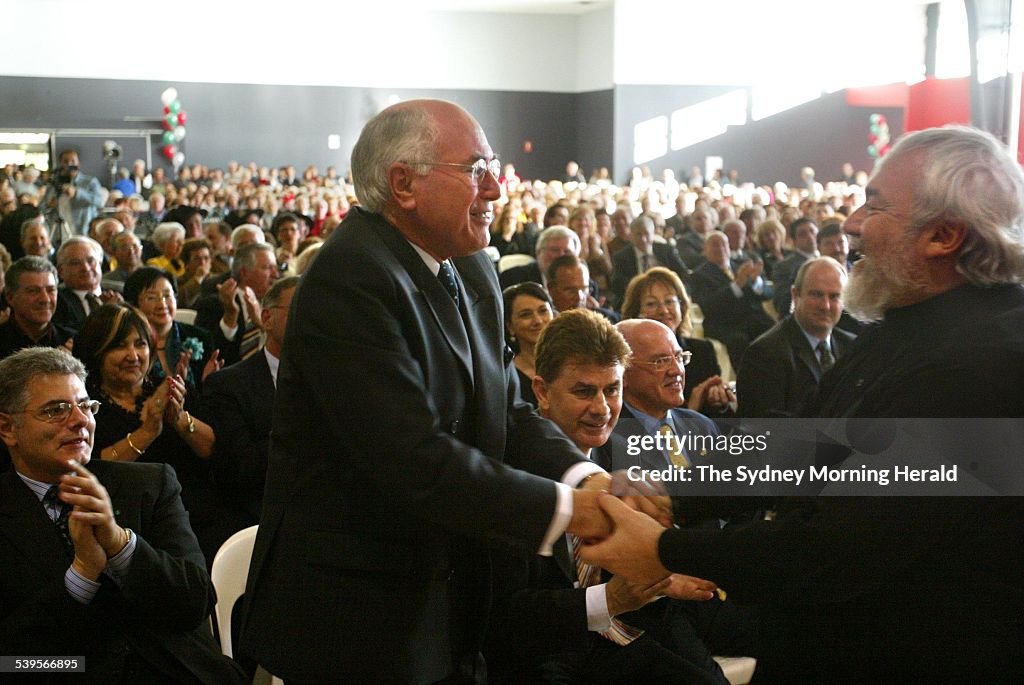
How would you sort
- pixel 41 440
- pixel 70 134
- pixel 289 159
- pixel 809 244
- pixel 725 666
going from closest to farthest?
pixel 41 440 < pixel 725 666 < pixel 809 244 < pixel 70 134 < pixel 289 159

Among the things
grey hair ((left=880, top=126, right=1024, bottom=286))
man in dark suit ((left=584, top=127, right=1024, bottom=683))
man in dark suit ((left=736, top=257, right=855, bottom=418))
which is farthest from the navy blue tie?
man in dark suit ((left=736, top=257, right=855, bottom=418))

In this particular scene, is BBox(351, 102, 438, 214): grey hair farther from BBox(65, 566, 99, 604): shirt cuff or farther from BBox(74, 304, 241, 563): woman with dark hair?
BBox(74, 304, 241, 563): woman with dark hair

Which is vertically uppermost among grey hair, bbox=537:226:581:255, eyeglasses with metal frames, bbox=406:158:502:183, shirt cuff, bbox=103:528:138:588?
grey hair, bbox=537:226:581:255

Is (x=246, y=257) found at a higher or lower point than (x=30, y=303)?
higher

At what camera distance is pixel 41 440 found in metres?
2.47

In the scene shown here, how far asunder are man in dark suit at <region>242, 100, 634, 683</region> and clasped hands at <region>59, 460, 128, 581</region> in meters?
0.64

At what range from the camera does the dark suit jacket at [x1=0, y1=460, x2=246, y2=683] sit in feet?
7.43

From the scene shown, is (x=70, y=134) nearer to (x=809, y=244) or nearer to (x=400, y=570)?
(x=809, y=244)

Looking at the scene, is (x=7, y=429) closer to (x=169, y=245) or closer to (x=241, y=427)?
(x=241, y=427)

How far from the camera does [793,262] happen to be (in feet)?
26.2

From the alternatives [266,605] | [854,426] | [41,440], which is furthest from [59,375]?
[854,426]

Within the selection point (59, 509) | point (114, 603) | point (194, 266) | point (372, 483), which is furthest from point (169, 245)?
point (372, 483)

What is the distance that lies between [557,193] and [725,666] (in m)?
13.2

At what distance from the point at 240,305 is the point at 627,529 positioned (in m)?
4.25
